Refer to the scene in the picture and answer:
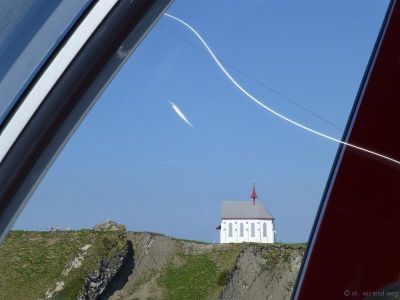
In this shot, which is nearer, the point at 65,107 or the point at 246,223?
the point at 65,107

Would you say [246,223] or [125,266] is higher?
[246,223]

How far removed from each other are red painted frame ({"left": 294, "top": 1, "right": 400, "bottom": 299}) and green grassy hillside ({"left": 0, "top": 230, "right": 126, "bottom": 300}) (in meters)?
0.59

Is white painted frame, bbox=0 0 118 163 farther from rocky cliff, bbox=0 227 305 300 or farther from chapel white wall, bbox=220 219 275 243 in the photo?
chapel white wall, bbox=220 219 275 243

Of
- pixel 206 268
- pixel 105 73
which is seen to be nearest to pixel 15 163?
pixel 105 73

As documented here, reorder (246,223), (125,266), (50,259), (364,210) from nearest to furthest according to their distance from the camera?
(50,259)
(125,266)
(246,223)
(364,210)

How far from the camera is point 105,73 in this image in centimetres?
119

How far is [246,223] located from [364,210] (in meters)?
0.37

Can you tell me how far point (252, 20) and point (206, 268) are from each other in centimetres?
51

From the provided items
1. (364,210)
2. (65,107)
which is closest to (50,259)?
(65,107)

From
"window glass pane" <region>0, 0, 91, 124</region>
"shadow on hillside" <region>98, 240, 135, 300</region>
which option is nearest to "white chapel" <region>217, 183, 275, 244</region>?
"shadow on hillside" <region>98, 240, 135, 300</region>

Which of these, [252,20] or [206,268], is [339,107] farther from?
[206,268]

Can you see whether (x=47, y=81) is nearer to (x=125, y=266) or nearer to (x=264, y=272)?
(x=125, y=266)

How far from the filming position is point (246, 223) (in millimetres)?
1515

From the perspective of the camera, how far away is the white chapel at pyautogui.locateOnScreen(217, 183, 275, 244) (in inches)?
57.7
